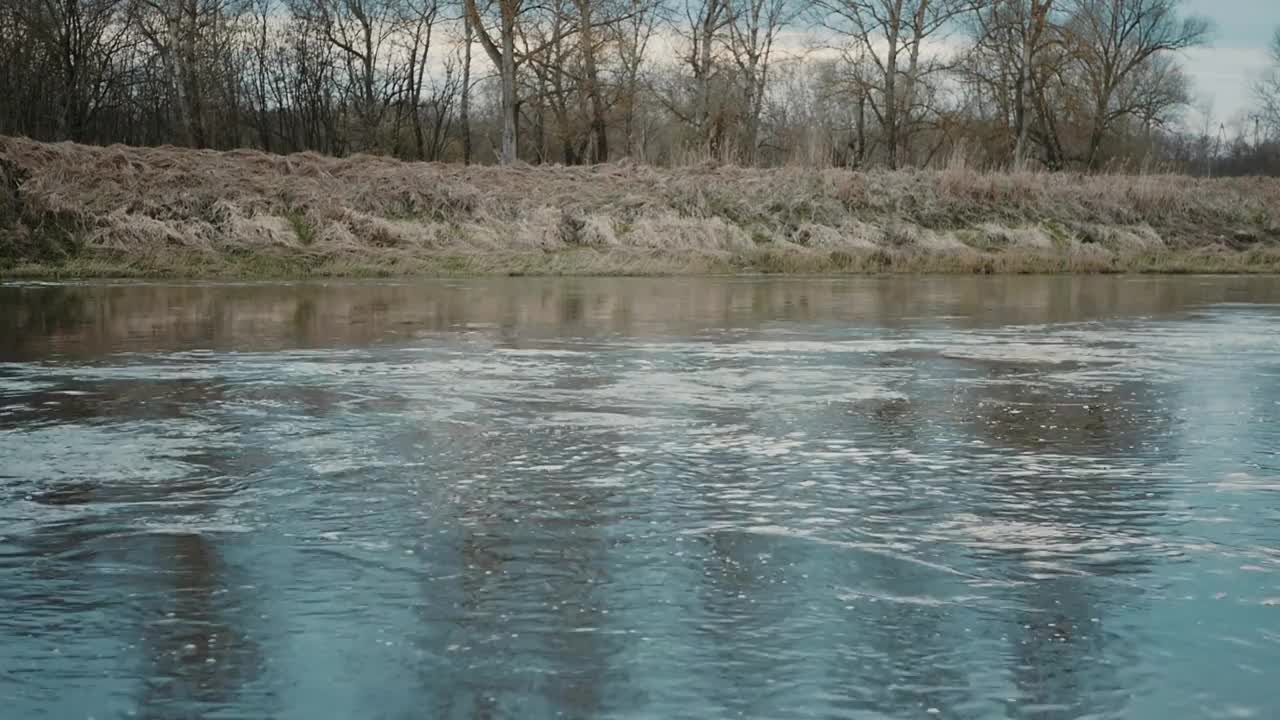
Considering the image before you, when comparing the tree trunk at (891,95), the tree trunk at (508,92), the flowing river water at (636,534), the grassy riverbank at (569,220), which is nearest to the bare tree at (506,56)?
the tree trunk at (508,92)

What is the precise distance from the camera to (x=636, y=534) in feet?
14.2

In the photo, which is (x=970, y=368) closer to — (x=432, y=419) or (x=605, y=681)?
(x=432, y=419)

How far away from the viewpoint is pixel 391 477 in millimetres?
5238

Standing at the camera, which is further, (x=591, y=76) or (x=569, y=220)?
(x=591, y=76)

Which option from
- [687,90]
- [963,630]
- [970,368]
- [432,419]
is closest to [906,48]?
[687,90]

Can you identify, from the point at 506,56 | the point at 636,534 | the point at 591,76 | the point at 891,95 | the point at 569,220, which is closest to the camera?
the point at 636,534

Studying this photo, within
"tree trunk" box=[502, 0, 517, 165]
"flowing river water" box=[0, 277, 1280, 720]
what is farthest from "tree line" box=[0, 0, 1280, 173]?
"flowing river water" box=[0, 277, 1280, 720]

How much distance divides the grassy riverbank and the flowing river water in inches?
426

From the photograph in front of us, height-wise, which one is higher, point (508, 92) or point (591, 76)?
point (591, 76)

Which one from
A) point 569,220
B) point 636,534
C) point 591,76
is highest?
point 591,76

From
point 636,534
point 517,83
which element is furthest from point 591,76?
point 636,534

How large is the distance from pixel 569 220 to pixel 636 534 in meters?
18.5

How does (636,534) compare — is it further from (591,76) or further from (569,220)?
(591,76)

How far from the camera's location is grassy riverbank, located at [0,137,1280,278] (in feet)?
65.6
